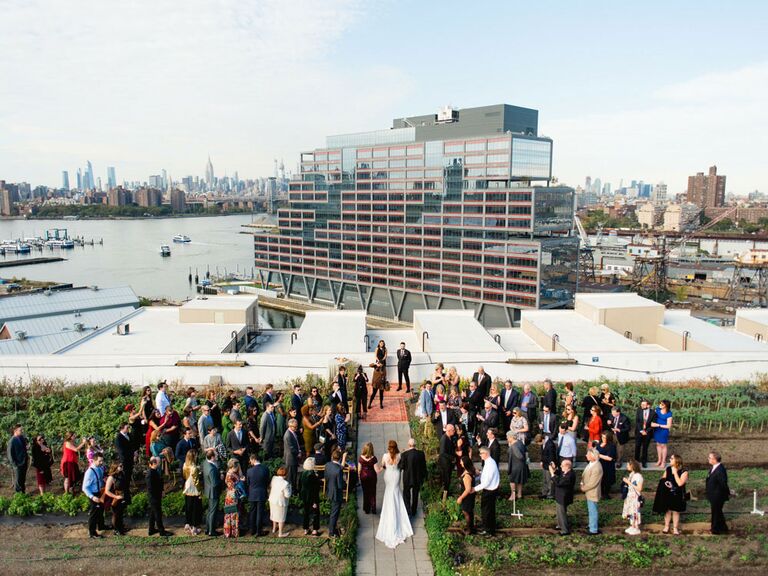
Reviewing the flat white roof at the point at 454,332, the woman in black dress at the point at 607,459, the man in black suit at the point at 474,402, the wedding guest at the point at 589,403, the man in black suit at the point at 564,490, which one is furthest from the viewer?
the flat white roof at the point at 454,332

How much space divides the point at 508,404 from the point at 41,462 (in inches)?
318

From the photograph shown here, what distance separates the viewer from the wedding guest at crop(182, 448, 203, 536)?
871 cm

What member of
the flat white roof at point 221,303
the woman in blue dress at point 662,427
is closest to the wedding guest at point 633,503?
the woman in blue dress at point 662,427

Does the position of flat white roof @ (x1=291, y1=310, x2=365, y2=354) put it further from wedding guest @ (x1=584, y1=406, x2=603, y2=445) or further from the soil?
the soil

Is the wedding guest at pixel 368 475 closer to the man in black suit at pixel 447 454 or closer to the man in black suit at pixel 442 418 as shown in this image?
the man in black suit at pixel 447 454

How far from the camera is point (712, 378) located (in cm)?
1734

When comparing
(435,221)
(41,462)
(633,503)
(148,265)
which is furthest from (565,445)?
(148,265)

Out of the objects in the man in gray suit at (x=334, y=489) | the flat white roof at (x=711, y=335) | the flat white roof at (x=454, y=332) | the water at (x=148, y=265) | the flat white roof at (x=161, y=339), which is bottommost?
the water at (x=148, y=265)

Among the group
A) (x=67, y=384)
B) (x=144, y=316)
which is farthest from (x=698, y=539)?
(x=144, y=316)

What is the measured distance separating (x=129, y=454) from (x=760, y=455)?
451 inches

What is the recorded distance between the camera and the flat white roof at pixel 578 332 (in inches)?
842

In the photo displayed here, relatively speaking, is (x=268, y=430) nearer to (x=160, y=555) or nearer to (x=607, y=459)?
(x=160, y=555)

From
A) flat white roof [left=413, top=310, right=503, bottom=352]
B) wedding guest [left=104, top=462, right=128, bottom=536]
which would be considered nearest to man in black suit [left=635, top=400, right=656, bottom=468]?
wedding guest [left=104, top=462, right=128, bottom=536]

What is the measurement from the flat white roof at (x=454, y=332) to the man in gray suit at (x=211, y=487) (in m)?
11.8
